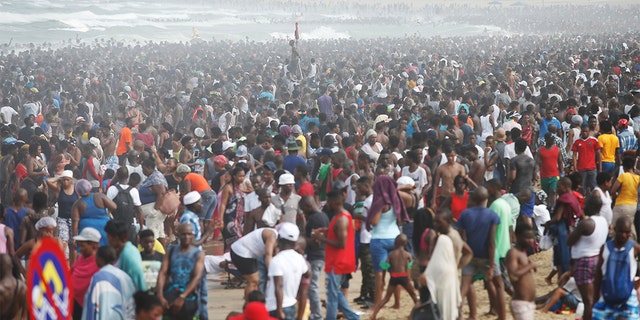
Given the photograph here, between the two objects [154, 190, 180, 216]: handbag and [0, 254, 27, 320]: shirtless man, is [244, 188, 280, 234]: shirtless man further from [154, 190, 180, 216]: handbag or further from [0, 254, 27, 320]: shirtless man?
[0, 254, 27, 320]: shirtless man

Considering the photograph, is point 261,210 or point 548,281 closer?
point 261,210

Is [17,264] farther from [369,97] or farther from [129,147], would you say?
[369,97]

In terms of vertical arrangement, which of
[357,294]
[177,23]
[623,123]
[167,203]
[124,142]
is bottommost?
[177,23]

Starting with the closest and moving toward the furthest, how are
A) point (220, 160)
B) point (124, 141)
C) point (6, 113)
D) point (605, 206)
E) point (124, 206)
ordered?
point (605, 206) < point (124, 206) < point (220, 160) < point (124, 141) < point (6, 113)

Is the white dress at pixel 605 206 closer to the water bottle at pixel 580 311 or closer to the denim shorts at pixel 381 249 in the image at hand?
the water bottle at pixel 580 311

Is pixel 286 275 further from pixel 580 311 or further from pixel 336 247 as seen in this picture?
pixel 580 311

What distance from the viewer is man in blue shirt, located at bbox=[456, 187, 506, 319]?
27.8ft

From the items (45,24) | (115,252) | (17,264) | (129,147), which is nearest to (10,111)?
(129,147)

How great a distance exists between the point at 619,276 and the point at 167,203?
17.1ft

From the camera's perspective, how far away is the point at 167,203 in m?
11.1

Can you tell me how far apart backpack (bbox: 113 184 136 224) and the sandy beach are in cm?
117

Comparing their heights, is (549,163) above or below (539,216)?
above

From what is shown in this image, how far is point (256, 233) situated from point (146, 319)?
70.8 inches

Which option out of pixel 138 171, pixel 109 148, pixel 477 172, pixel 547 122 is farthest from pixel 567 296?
pixel 109 148
